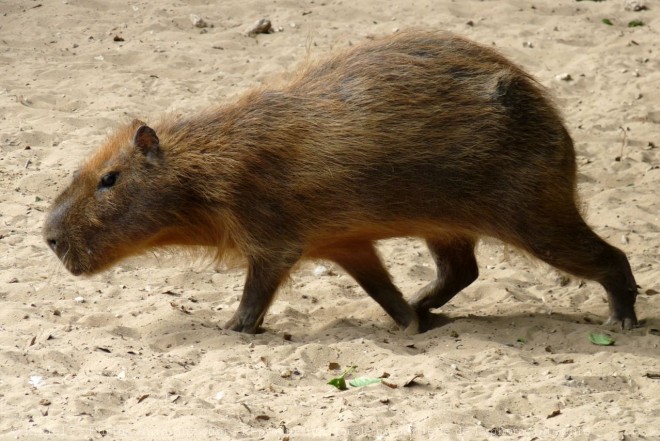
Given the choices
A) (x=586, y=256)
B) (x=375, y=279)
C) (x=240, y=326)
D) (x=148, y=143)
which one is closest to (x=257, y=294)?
(x=240, y=326)

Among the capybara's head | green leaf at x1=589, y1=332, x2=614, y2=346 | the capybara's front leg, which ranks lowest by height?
green leaf at x1=589, y1=332, x2=614, y2=346

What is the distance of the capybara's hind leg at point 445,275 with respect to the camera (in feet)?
23.5

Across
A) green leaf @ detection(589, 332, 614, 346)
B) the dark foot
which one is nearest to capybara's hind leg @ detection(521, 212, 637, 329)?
green leaf @ detection(589, 332, 614, 346)

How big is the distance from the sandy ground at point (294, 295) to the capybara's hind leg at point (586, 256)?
20cm

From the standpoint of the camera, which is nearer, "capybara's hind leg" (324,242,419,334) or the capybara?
the capybara

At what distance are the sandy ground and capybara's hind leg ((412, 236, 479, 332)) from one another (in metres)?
0.22

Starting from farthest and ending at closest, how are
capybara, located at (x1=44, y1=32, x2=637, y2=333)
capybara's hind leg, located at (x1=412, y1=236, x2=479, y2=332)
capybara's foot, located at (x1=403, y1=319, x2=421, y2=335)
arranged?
capybara's hind leg, located at (x1=412, y1=236, x2=479, y2=332)
capybara's foot, located at (x1=403, y1=319, x2=421, y2=335)
capybara, located at (x1=44, y1=32, x2=637, y2=333)

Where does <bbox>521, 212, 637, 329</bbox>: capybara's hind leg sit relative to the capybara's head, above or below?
below

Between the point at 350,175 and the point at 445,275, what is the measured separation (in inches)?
44.9

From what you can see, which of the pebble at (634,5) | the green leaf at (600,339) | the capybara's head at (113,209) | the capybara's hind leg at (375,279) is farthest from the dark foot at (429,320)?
the pebble at (634,5)

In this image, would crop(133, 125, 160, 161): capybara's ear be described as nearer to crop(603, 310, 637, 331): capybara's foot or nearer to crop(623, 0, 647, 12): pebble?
crop(603, 310, 637, 331): capybara's foot

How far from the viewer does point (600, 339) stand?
6359 mm

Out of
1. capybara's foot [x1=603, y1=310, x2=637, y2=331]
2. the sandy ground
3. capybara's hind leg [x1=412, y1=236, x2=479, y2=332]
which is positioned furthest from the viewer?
capybara's hind leg [x1=412, y1=236, x2=479, y2=332]

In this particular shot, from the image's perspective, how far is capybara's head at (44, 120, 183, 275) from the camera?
6.54m
